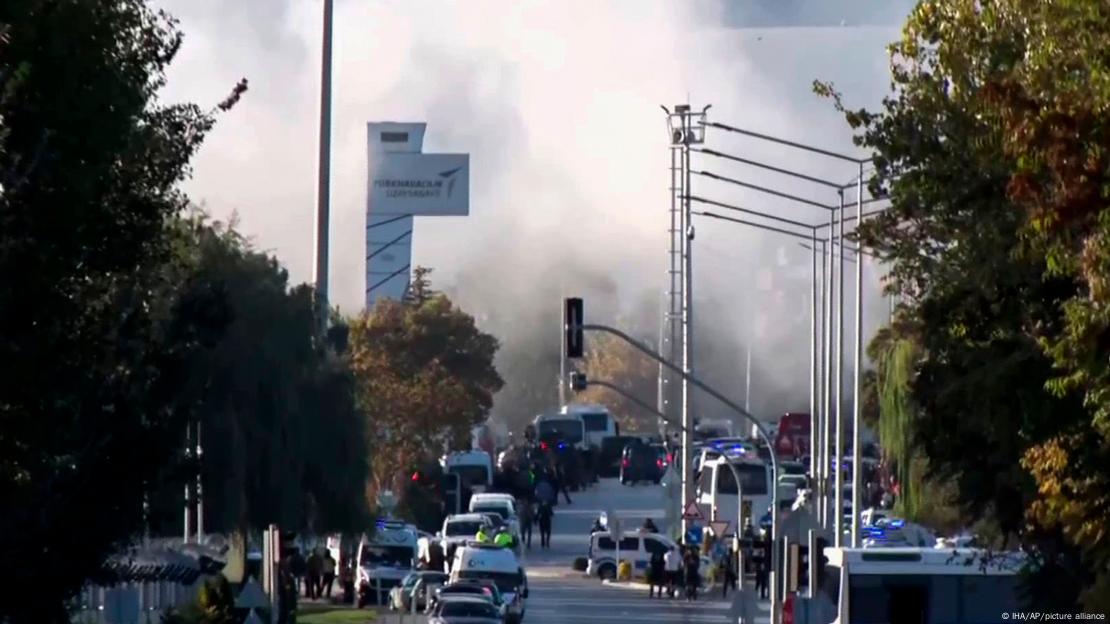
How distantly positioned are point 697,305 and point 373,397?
49.0m

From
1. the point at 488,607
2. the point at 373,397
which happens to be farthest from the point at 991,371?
the point at 373,397

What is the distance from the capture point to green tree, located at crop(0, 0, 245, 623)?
14898mm

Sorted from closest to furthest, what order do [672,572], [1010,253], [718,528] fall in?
[1010,253] < [672,572] < [718,528]

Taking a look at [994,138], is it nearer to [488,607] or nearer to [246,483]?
[246,483]

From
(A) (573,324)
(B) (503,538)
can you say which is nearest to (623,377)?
(B) (503,538)

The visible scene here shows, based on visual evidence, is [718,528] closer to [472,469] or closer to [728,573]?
[728,573]

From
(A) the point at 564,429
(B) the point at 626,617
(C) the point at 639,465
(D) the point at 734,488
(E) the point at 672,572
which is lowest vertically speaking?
(B) the point at 626,617

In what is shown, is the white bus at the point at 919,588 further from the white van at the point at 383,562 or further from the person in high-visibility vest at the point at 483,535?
the person in high-visibility vest at the point at 483,535

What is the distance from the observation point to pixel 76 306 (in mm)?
16016

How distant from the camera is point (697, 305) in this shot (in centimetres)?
11731

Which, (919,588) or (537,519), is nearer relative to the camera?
(919,588)

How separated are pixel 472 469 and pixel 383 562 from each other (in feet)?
91.6

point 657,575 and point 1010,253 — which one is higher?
point 1010,253

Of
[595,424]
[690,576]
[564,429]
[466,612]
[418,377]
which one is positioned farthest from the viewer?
[595,424]
